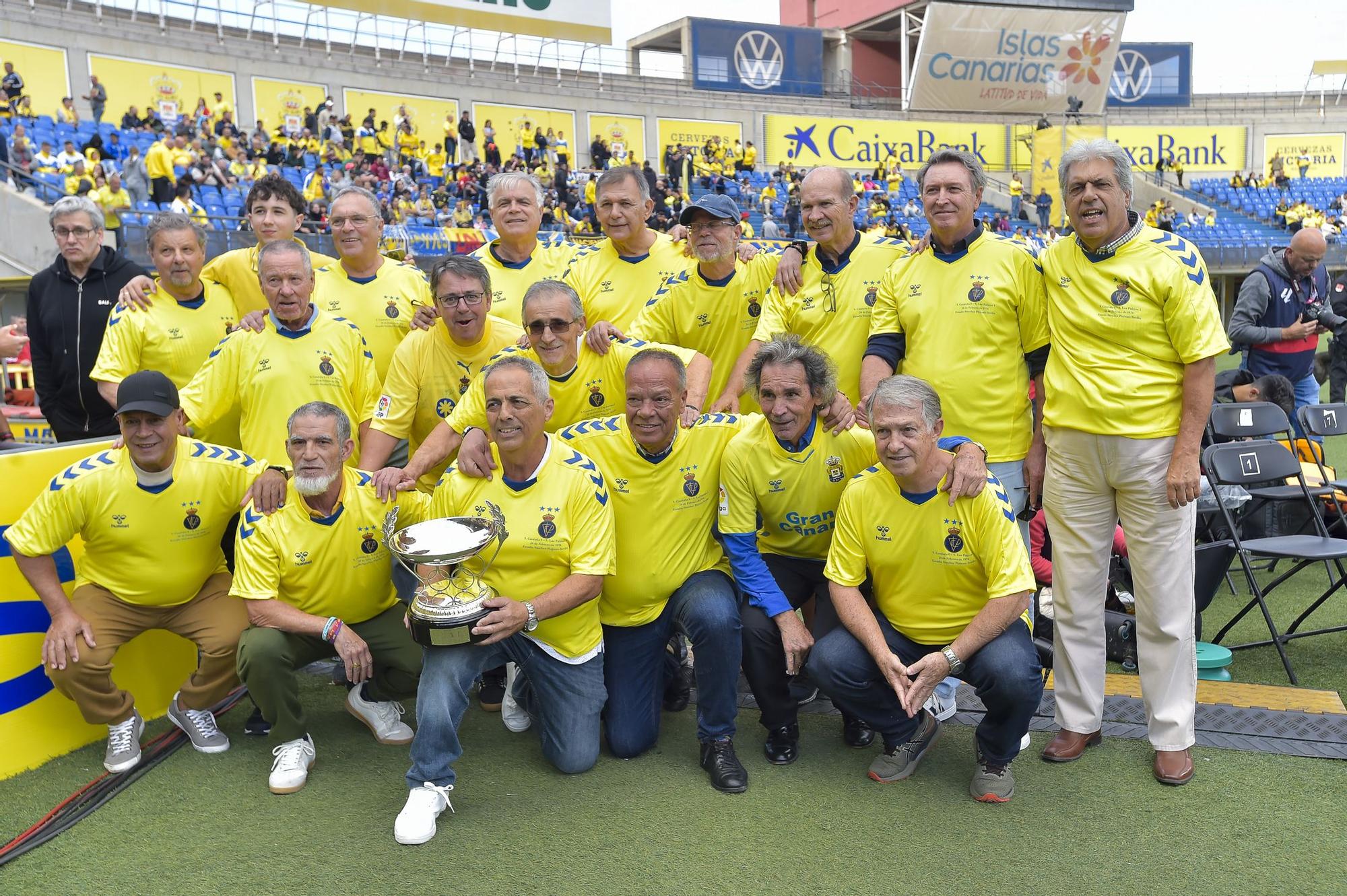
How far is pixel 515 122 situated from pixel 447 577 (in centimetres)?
3040

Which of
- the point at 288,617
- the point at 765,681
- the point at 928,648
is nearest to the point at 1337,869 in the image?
the point at 928,648

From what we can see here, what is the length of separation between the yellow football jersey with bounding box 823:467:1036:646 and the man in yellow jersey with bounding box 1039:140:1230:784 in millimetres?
373

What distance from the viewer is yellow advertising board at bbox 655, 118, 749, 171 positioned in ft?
114

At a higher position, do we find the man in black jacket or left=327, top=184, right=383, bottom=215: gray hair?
left=327, top=184, right=383, bottom=215: gray hair

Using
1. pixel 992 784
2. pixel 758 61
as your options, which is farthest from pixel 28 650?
pixel 758 61

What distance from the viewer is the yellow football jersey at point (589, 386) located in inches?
172

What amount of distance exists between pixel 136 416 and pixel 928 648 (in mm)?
3162

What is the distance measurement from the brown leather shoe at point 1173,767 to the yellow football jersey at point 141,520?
3744 millimetres

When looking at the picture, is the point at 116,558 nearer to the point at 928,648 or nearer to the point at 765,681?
the point at 765,681

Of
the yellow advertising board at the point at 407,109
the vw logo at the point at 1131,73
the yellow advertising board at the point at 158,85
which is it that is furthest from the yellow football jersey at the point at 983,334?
the vw logo at the point at 1131,73

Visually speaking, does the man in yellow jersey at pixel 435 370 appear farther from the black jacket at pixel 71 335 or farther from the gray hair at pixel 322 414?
the black jacket at pixel 71 335

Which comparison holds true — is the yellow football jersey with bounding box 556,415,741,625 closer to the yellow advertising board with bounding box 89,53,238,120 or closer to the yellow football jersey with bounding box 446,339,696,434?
the yellow football jersey with bounding box 446,339,696,434

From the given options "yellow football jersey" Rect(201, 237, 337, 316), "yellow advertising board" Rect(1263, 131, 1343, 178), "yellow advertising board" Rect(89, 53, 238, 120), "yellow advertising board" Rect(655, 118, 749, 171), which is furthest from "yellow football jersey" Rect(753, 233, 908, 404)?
"yellow advertising board" Rect(1263, 131, 1343, 178)

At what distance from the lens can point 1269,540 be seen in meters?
4.87
